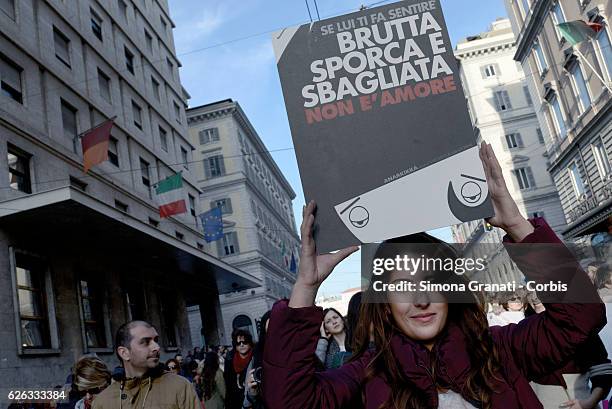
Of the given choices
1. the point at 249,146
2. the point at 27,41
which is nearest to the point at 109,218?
the point at 27,41

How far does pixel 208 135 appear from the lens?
2000 inches

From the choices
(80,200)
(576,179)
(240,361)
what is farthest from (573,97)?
(240,361)

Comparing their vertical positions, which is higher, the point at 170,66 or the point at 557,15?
the point at 170,66

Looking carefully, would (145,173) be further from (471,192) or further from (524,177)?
(524,177)

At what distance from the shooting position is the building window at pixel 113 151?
22172mm

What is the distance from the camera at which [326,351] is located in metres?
5.33

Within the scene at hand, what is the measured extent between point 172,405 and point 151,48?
1128 inches

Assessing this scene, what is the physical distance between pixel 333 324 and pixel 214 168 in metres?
45.3

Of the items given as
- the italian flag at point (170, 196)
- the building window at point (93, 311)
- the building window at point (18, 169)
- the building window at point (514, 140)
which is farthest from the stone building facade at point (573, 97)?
the building window at point (18, 169)

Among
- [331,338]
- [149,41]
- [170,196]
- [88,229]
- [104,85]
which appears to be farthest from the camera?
[149,41]

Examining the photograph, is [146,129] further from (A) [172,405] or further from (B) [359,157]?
(B) [359,157]

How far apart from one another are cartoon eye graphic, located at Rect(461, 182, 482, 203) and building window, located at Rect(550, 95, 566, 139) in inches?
1240

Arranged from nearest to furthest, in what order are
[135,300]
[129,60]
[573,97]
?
[135,300] → [129,60] → [573,97]

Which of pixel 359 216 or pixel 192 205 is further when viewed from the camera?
pixel 192 205
